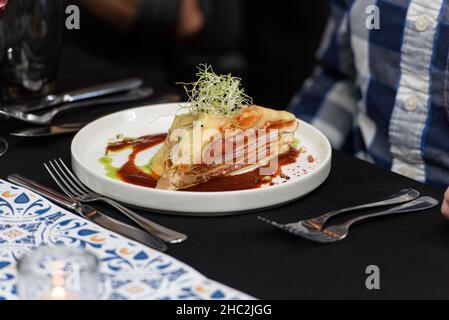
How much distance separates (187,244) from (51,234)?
19 cm

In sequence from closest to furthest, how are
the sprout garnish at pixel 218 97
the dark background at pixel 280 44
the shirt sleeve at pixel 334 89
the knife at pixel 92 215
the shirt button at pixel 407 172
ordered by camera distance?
1. the knife at pixel 92 215
2. the sprout garnish at pixel 218 97
3. the shirt button at pixel 407 172
4. the shirt sleeve at pixel 334 89
5. the dark background at pixel 280 44

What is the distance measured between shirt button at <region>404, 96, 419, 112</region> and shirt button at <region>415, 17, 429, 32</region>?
14 centimetres

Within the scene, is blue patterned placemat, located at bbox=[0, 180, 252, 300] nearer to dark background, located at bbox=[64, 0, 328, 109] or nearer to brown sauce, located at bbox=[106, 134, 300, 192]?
brown sauce, located at bbox=[106, 134, 300, 192]

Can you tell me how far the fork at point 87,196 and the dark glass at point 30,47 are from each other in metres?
0.33

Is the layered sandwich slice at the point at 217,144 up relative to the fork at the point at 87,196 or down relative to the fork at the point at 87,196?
up

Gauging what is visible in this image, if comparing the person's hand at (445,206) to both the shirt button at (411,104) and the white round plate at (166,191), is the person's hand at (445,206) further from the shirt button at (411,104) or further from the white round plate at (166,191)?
the shirt button at (411,104)

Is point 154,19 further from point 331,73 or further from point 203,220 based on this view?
point 203,220

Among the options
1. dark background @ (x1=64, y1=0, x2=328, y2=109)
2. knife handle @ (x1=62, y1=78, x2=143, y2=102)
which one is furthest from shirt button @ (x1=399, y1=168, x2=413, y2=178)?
dark background @ (x1=64, y1=0, x2=328, y2=109)

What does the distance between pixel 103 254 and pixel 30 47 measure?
2.27 ft

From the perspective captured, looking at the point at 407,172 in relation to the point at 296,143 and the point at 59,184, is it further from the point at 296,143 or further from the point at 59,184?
the point at 59,184

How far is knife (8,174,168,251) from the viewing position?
1014mm

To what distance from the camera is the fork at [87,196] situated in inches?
40.4

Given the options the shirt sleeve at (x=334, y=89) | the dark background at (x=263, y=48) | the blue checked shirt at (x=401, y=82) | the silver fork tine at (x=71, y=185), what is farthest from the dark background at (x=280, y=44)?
the silver fork tine at (x=71, y=185)
